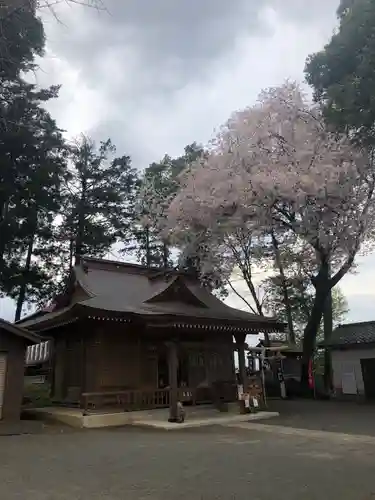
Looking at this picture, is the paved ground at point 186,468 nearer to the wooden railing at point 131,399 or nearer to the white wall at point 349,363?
the wooden railing at point 131,399

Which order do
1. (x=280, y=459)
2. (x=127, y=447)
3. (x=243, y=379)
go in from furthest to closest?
1. (x=243, y=379)
2. (x=127, y=447)
3. (x=280, y=459)

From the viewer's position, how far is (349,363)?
19.7 m

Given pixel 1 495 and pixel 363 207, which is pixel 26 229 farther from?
pixel 1 495

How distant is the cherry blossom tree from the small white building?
2997mm

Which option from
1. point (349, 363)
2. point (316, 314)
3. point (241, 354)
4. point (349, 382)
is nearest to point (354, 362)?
point (349, 363)

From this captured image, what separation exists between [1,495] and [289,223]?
15.0 m

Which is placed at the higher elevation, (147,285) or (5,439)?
(147,285)

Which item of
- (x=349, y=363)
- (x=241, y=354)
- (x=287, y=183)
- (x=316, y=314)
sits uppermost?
(x=287, y=183)

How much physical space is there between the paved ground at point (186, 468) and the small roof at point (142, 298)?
395cm

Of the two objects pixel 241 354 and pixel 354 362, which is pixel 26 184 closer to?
pixel 241 354

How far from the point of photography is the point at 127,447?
8.40 meters

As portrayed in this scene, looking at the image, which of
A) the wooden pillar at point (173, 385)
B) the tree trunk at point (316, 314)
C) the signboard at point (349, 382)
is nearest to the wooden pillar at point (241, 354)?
the wooden pillar at point (173, 385)

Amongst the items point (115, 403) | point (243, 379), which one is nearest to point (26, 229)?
point (115, 403)

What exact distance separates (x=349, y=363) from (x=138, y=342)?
1074 centimetres
